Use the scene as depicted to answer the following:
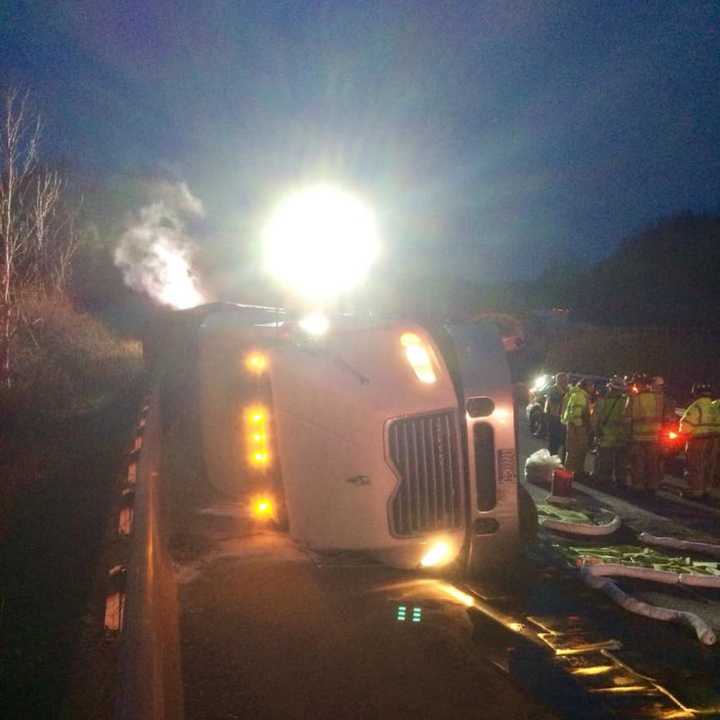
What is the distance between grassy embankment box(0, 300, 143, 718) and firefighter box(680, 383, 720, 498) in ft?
26.0

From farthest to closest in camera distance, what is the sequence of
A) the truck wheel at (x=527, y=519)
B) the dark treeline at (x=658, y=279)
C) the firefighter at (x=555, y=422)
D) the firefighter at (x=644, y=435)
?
1. the dark treeline at (x=658, y=279)
2. the firefighter at (x=555, y=422)
3. the firefighter at (x=644, y=435)
4. the truck wheel at (x=527, y=519)

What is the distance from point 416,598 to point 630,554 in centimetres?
306

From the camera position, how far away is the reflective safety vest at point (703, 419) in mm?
11617

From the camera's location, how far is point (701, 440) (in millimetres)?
11547

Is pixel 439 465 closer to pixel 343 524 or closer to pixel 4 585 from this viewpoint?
pixel 343 524

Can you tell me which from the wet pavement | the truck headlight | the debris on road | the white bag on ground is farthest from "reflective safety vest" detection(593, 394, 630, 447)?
the truck headlight

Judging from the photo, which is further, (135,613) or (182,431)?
(182,431)

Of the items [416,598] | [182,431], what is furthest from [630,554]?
[182,431]

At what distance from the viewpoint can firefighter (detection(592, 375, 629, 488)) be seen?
12.4m

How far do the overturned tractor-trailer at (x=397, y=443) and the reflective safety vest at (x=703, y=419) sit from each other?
709 centimetres

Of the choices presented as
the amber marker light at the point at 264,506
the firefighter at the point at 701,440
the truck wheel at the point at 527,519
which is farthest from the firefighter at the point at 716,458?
the amber marker light at the point at 264,506

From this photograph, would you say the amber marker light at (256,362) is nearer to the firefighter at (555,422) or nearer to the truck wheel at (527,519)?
the truck wheel at (527,519)

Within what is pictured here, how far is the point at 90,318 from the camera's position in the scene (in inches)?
1137

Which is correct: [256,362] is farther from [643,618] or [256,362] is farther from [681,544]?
[681,544]
